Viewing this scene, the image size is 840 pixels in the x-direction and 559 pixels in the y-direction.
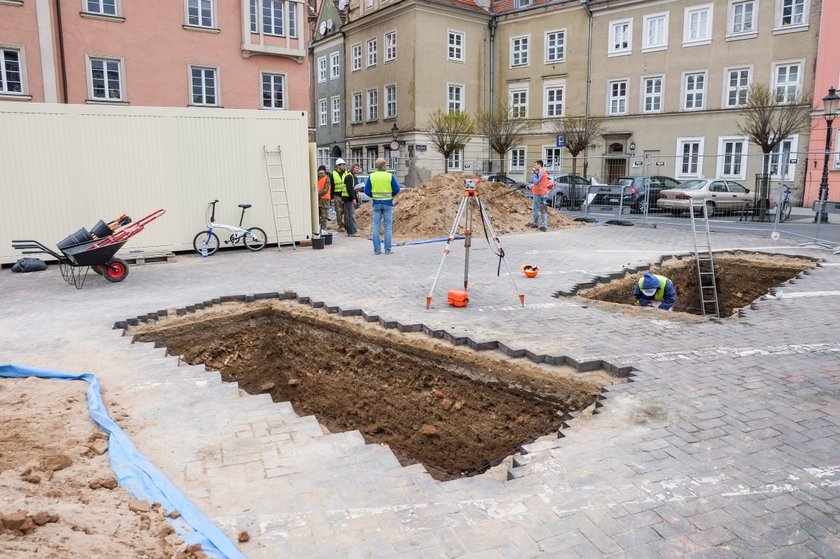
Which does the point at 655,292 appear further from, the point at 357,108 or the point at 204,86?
the point at 357,108

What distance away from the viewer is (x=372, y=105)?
4403cm

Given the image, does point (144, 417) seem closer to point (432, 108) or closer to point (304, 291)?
point (304, 291)

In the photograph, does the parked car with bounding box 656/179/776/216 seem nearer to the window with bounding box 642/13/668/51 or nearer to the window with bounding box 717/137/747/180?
the window with bounding box 717/137/747/180

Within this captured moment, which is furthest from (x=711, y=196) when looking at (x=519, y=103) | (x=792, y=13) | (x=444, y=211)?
(x=519, y=103)

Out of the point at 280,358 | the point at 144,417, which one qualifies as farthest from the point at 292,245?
the point at 144,417

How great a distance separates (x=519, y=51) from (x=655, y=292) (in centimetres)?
3506

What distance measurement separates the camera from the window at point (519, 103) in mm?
41125

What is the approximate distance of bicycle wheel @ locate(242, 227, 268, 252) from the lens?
15.0m

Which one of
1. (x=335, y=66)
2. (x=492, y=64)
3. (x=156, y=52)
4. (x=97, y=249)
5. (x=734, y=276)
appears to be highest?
(x=335, y=66)

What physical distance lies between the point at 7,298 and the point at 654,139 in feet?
108

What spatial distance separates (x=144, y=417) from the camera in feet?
17.3

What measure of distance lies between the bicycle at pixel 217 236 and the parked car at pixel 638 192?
14999 millimetres

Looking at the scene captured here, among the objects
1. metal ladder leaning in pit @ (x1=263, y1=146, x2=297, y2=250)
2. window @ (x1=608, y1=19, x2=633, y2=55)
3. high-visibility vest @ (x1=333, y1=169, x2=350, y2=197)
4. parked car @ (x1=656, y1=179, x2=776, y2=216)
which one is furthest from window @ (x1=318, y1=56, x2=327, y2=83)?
metal ladder leaning in pit @ (x1=263, y1=146, x2=297, y2=250)

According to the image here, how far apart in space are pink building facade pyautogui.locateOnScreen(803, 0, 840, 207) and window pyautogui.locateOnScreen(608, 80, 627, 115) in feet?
32.0
